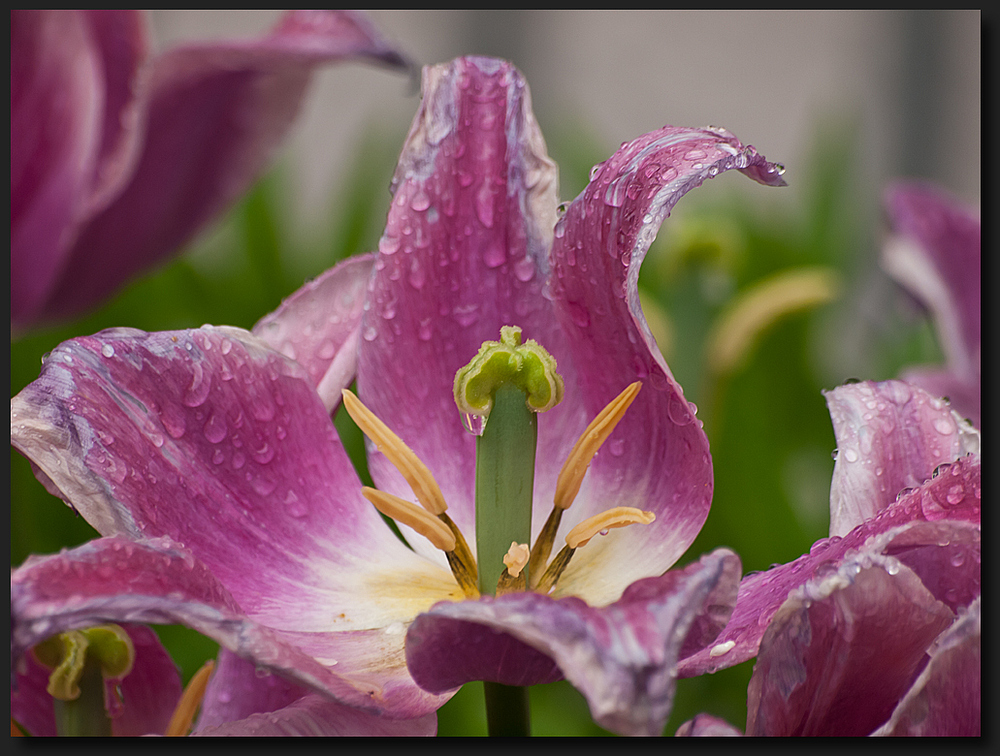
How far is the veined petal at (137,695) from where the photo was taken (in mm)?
407

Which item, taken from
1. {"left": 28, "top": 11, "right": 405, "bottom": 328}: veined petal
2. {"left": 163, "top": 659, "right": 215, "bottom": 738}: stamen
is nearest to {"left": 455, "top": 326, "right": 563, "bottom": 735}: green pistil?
{"left": 163, "top": 659, "right": 215, "bottom": 738}: stamen

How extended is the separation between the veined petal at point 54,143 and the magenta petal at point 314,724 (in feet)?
1.10

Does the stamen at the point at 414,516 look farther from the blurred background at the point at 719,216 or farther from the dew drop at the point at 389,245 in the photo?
the blurred background at the point at 719,216

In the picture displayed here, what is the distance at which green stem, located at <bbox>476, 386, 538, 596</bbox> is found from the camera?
348 millimetres

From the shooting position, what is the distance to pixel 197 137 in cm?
60

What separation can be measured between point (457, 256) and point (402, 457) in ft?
0.27

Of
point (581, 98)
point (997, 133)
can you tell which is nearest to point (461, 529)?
point (997, 133)

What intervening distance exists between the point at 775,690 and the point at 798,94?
160 centimetres

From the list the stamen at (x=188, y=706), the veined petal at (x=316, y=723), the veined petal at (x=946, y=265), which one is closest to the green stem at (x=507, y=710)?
the veined petal at (x=316, y=723)

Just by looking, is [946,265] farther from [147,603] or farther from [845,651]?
[147,603]

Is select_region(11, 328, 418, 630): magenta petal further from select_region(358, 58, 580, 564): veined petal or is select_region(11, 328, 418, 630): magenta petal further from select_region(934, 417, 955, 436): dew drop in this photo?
select_region(934, 417, 955, 436): dew drop

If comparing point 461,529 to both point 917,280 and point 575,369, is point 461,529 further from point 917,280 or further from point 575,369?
point 917,280

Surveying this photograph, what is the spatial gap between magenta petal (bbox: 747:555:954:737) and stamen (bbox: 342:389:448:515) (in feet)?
0.40

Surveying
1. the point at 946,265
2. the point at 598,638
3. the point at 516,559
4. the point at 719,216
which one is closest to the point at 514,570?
the point at 516,559
